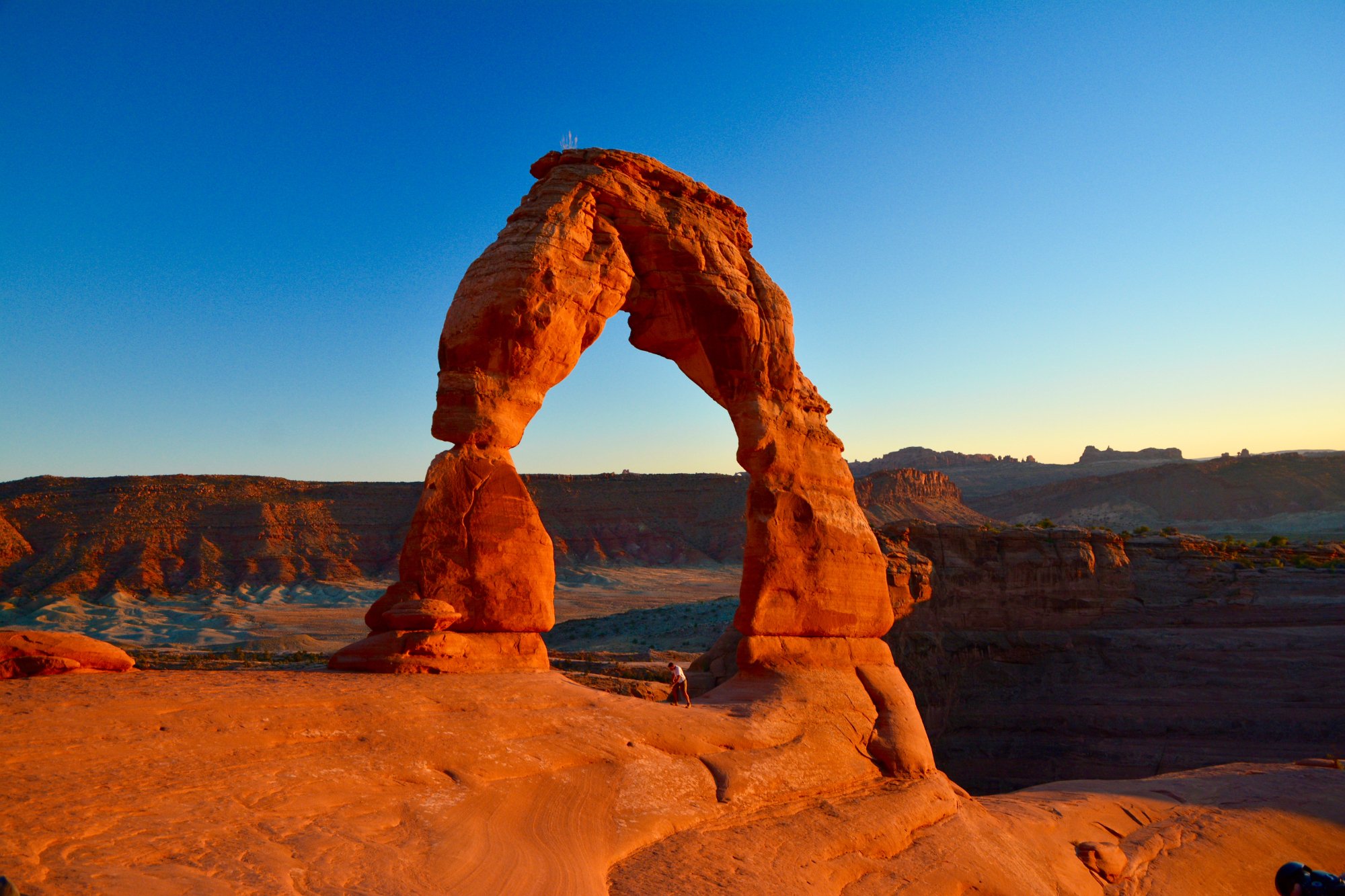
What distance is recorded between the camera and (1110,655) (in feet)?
78.7

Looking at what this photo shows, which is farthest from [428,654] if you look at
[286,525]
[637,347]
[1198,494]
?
[1198,494]

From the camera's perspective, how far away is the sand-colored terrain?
472 centimetres

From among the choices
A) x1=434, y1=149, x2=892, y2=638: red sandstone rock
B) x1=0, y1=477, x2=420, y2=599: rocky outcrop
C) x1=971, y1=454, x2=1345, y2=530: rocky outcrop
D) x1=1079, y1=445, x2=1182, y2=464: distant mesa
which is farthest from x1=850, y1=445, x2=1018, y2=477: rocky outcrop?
x1=434, y1=149, x2=892, y2=638: red sandstone rock

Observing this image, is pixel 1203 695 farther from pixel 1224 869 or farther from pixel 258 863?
pixel 258 863

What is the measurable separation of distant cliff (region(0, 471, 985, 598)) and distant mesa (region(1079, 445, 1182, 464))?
66646mm

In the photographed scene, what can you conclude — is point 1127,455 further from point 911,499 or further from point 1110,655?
point 1110,655

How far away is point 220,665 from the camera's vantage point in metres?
21.6

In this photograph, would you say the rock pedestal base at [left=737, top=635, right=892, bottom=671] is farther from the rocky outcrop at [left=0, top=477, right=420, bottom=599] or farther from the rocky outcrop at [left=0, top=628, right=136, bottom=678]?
the rocky outcrop at [left=0, top=477, right=420, bottom=599]

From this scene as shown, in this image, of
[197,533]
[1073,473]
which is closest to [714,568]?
[197,533]

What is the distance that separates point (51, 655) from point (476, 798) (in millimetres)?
3906

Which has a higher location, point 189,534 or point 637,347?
point 637,347

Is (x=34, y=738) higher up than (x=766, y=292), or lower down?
lower down

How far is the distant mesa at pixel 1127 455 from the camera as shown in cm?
12876

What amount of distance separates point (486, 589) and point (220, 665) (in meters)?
16.1
